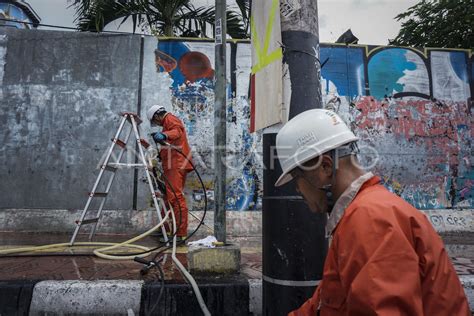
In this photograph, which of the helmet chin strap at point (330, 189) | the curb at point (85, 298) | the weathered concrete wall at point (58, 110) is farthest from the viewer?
the weathered concrete wall at point (58, 110)

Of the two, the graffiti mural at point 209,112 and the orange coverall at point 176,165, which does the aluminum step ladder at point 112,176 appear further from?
the graffiti mural at point 209,112

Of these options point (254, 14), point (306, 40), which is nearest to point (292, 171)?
point (306, 40)

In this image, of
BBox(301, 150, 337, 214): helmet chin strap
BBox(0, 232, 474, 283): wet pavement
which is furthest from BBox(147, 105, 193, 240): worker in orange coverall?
BBox(301, 150, 337, 214): helmet chin strap

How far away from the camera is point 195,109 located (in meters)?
8.22

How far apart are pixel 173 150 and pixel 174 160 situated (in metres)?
0.16

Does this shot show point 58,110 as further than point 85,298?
Yes

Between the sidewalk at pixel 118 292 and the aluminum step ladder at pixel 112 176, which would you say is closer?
the sidewalk at pixel 118 292

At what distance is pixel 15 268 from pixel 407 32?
1557cm

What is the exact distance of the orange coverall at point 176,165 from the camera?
6031 mm

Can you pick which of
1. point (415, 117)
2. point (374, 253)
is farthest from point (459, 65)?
point (374, 253)

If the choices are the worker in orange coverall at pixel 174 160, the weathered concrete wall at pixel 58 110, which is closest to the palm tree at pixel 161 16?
the weathered concrete wall at pixel 58 110

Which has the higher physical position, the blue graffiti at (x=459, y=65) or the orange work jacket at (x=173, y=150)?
the blue graffiti at (x=459, y=65)

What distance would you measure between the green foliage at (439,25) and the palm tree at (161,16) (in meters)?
7.83

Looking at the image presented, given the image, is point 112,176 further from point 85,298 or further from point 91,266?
point 85,298
